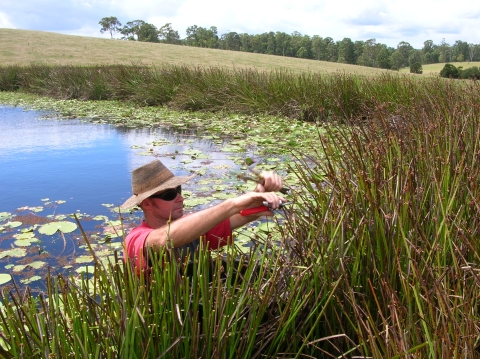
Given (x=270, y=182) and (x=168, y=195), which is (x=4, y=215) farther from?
(x=270, y=182)

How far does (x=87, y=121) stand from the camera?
1118 cm

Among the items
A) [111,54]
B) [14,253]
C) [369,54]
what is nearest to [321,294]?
[14,253]

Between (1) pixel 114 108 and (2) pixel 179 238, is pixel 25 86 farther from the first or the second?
(2) pixel 179 238

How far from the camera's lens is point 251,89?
11.4 metres

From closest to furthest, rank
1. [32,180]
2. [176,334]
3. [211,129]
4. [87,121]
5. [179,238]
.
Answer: [176,334], [179,238], [32,180], [211,129], [87,121]

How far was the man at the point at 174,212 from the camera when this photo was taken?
1.98 metres

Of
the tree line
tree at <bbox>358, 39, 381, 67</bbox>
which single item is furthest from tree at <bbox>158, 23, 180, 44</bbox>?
tree at <bbox>358, 39, 381, 67</bbox>

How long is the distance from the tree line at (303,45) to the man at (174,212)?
75087 mm

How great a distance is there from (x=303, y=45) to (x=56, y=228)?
306 ft

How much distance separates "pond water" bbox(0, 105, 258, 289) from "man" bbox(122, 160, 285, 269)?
1449 mm

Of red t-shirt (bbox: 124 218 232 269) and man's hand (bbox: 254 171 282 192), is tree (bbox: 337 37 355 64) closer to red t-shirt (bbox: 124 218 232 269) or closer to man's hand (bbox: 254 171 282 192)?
red t-shirt (bbox: 124 218 232 269)

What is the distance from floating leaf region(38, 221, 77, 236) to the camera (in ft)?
13.4

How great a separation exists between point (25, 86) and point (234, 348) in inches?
771

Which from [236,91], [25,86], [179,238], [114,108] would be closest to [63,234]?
[179,238]
